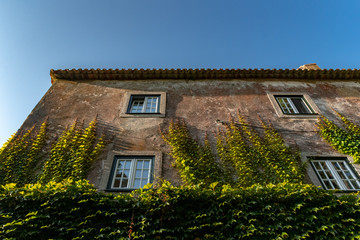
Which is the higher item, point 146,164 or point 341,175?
point 146,164

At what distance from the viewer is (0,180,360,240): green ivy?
4301 mm

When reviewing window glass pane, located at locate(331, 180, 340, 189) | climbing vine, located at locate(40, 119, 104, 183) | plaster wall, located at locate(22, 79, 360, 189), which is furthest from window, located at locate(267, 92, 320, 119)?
climbing vine, located at locate(40, 119, 104, 183)

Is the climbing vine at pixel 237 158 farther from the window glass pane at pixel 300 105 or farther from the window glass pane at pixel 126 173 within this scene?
the window glass pane at pixel 300 105

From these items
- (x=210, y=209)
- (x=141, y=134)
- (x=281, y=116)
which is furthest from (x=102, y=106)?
(x=281, y=116)

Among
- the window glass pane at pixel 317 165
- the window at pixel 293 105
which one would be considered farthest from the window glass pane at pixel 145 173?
the window at pixel 293 105

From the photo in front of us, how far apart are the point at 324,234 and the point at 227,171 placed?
2.60 m

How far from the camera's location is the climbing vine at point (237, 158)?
6.18 meters

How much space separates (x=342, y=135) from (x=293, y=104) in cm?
224

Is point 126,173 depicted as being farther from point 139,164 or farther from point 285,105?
point 285,105

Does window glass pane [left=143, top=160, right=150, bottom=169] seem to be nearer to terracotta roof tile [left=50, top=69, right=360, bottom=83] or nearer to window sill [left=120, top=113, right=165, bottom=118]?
window sill [left=120, top=113, right=165, bottom=118]

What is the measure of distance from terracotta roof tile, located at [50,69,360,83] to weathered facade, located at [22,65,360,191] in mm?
43

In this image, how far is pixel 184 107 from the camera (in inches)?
343

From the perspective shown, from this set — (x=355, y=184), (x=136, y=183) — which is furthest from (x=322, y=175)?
(x=136, y=183)

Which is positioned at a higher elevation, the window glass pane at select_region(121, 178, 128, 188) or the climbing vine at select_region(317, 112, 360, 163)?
the climbing vine at select_region(317, 112, 360, 163)
